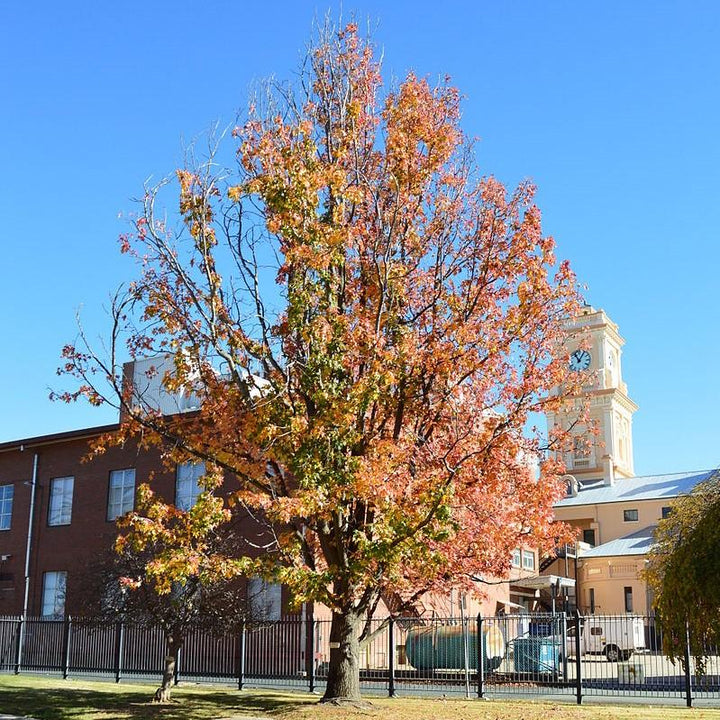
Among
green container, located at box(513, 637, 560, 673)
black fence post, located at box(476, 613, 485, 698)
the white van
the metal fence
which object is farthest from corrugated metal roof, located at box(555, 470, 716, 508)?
black fence post, located at box(476, 613, 485, 698)

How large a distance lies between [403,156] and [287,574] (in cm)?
806

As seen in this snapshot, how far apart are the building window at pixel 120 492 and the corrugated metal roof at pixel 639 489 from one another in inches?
1617

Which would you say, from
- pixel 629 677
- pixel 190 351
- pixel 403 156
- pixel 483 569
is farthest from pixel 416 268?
pixel 629 677

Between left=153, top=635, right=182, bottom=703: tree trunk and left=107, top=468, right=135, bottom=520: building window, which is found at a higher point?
left=107, top=468, right=135, bottom=520: building window

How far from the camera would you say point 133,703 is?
21406 millimetres

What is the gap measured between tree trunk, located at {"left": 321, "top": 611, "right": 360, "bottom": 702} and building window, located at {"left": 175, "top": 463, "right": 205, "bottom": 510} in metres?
15.9

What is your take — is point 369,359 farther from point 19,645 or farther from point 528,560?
point 528,560

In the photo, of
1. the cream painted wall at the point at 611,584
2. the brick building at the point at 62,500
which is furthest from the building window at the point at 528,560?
the brick building at the point at 62,500

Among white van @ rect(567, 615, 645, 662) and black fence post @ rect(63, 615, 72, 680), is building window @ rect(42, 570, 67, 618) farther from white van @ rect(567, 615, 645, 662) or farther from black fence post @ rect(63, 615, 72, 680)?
white van @ rect(567, 615, 645, 662)

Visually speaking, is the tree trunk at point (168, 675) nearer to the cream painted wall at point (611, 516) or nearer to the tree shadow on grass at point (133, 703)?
the tree shadow on grass at point (133, 703)

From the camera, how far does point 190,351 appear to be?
61.9 ft

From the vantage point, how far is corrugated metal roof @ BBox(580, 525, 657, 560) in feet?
206

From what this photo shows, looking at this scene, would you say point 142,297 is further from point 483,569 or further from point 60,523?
point 60,523

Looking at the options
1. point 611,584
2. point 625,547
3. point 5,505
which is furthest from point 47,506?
point 625,547
